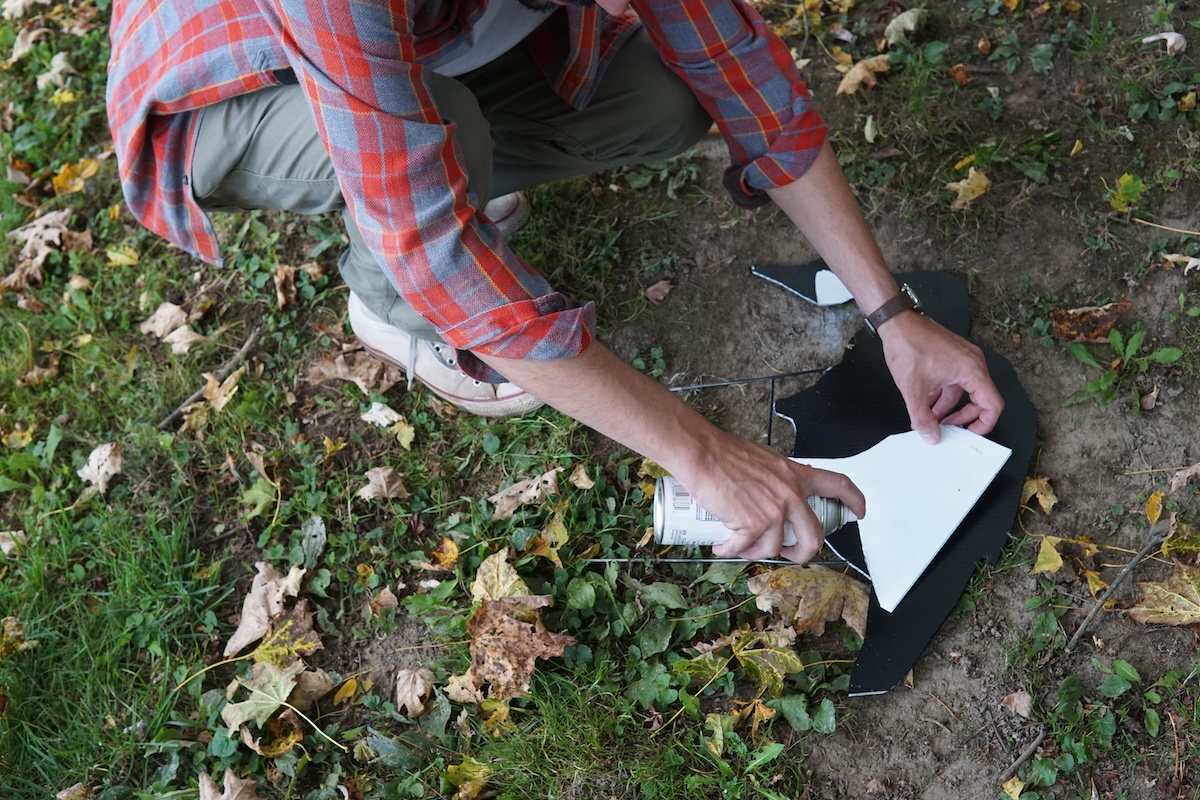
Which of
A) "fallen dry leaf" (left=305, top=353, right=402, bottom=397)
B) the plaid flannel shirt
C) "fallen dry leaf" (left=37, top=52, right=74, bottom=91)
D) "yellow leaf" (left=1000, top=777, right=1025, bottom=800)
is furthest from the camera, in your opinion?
"fallen dry leaf" (left=37, top=52, right=74, bottom=91)

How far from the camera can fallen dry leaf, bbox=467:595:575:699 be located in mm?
2156

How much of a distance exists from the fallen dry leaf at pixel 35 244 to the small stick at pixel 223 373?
38.0 inches

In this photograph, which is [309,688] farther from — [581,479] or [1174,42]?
[1174,42]

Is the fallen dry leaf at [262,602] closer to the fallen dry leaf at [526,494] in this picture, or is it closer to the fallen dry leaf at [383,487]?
the fallen dry leaf at [383,487]

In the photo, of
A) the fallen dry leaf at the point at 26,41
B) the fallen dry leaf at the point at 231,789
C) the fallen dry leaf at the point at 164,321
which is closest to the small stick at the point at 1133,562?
the fallen dry leaf at the point at 231,789

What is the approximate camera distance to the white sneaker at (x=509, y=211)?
282 centimetres

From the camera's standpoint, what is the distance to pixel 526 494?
97.3 inches

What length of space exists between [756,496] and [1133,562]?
1.04m

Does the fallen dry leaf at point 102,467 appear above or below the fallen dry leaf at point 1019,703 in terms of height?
above

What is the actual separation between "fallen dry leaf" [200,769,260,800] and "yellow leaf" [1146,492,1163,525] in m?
2.26

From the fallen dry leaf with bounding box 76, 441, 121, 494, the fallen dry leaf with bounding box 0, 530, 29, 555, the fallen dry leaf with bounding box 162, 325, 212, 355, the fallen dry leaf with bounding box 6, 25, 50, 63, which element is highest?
the fallen dry leaf with bounding box 6, 25, 50, 63

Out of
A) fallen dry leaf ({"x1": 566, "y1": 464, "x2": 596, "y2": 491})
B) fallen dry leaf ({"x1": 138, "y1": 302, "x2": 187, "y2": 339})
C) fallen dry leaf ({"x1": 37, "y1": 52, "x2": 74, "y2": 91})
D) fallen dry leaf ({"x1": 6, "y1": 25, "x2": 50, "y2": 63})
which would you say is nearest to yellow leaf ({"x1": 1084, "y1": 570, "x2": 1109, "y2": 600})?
fallen dry leaf ({"x1": 566, "y1": 464, "x2": 596, "y2": 491})

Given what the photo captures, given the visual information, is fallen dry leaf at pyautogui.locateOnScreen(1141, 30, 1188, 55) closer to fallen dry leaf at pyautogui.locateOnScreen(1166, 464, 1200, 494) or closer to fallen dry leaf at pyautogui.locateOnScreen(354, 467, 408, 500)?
fallen dry leaf at pyautogui.locateOnScreen(1166, 464, 1200, 494)

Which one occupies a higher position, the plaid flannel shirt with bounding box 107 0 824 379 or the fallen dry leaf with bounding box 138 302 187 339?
the plaid flannel shirt with bounding box 107 0 824 379
